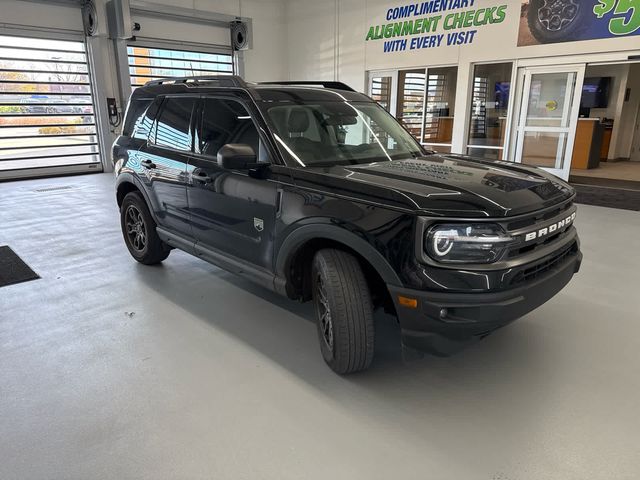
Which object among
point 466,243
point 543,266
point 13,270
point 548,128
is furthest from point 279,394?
point 548,128

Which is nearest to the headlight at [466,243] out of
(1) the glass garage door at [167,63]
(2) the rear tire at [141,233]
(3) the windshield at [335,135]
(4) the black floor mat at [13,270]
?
(3) the windshield at [335,135]

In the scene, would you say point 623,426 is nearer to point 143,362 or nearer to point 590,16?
point 143,362

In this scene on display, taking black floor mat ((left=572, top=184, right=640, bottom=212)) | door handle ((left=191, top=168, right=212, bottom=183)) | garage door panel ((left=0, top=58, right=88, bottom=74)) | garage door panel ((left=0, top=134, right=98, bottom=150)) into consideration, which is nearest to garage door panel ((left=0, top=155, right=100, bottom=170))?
garage door panel ((left=0, top=134, right=98, bottom=150))

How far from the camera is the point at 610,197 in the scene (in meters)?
7.17

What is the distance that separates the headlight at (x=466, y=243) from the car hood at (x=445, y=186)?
0.22ft

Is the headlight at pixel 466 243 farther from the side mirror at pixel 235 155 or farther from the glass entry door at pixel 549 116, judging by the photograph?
the glass entry door at pixel 549 116

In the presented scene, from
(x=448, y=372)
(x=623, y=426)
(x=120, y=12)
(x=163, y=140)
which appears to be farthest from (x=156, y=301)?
(x=120, y=12)

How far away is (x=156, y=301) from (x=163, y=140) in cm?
127

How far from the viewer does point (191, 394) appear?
7.59 feet

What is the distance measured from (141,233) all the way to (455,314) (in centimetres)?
315

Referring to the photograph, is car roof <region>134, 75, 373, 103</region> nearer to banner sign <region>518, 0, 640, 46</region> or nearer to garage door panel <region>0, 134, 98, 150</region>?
banner sign <region>518, 0, 640, 46</region>

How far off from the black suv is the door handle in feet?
0.05

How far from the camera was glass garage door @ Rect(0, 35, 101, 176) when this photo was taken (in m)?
9.59

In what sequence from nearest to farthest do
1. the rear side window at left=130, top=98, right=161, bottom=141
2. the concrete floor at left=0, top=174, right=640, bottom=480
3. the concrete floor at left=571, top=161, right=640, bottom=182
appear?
the concrete floor at left=0, top=174, right=640, bottom=480, the rear side window at left=130, top=98, right=161, bottom=141, the concrete floor at left=571, top=161, right=640, bottom=182
